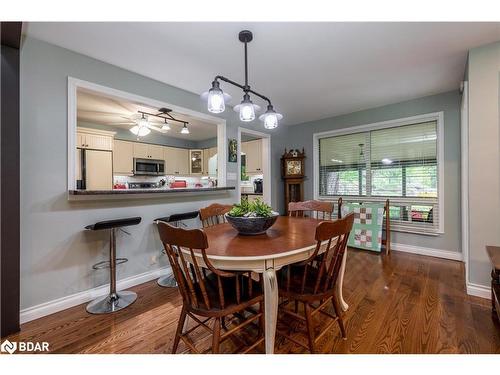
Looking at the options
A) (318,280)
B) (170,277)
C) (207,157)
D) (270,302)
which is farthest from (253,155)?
(270,302)

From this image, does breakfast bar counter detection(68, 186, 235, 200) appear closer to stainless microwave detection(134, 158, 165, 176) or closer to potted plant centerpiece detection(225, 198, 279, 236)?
potted plant centerpiece detection(225, 198, 279, 236)

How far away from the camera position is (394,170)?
371cm

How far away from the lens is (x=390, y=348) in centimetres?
149

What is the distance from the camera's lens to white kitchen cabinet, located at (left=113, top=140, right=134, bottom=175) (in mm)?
4711

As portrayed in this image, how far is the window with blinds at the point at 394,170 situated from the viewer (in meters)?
3.41

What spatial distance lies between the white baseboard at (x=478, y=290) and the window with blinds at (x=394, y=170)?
50.6 inches

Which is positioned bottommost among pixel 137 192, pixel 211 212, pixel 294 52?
pixel 211 212

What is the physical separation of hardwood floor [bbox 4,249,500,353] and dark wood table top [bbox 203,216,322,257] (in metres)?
0.71

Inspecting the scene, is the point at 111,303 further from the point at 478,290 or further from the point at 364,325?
the point at 478,290

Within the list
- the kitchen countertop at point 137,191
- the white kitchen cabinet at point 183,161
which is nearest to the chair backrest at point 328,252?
the kitchen countertop at point 137,191

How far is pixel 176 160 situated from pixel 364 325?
525cm
